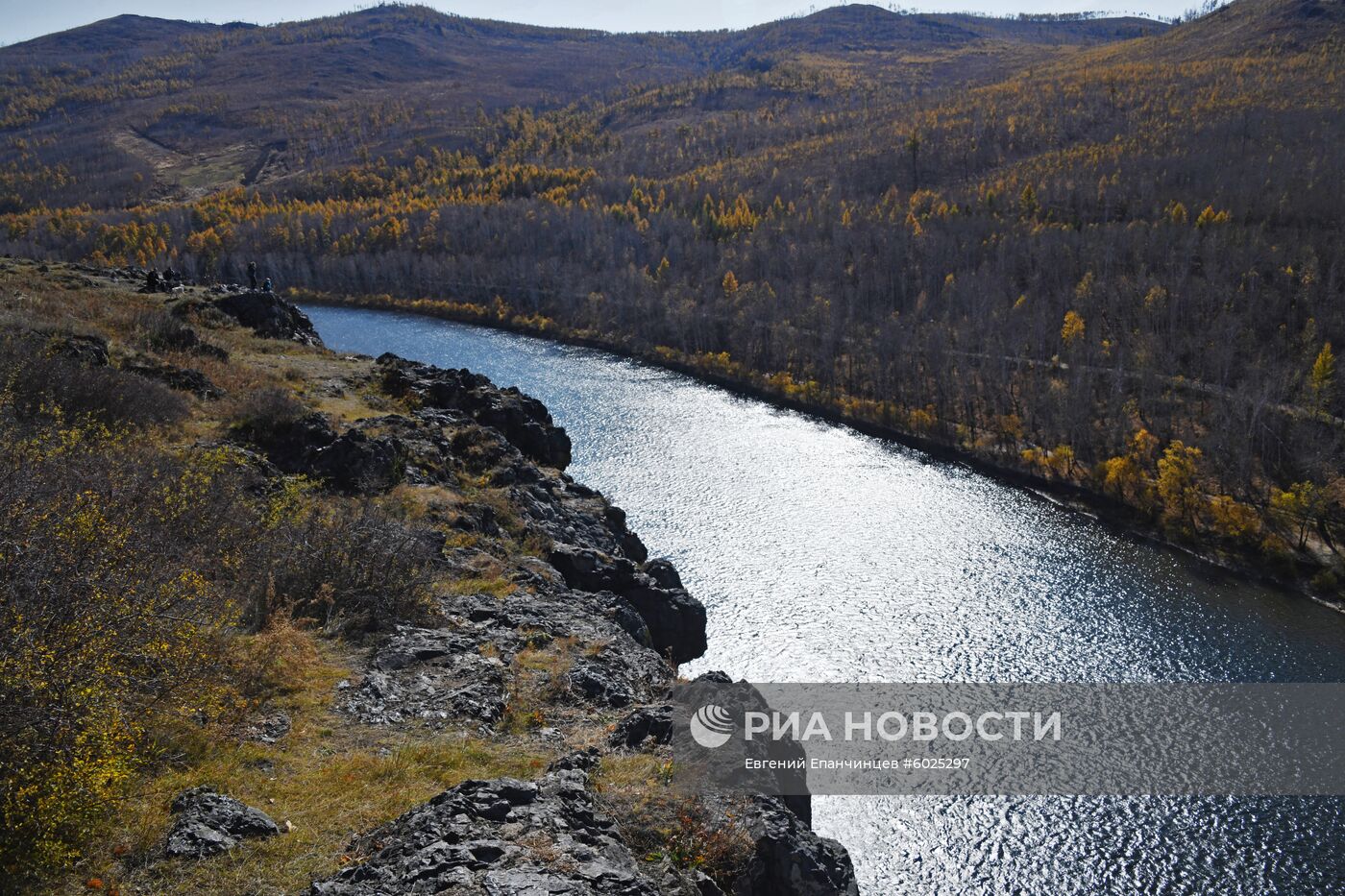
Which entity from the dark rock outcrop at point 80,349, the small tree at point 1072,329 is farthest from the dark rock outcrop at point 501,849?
the small tree at point 1072,329

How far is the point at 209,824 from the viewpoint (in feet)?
37.5

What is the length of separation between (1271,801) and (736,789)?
104 feet

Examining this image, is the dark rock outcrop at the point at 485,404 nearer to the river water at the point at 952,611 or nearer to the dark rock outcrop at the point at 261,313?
the dark rock outcrop at the point at 261,313

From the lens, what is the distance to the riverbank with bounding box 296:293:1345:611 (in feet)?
168

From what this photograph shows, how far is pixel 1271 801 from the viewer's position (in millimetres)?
33500

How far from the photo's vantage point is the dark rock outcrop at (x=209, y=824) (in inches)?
429

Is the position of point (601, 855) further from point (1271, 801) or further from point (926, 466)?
point (926, 466)

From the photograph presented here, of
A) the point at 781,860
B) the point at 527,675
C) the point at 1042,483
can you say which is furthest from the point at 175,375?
the point at 1042,483

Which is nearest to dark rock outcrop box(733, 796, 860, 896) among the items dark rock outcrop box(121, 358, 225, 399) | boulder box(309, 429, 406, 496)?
boulder box(309, 429, 406, 496)

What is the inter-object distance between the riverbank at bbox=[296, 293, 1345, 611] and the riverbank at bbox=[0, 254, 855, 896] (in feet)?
132

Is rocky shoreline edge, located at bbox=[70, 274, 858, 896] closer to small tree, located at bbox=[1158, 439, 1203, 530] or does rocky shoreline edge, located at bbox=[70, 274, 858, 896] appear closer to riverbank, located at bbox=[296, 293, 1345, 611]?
riverbank, located at bbox=[296, 293, 1345, 611]

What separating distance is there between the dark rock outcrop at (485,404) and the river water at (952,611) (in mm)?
10960

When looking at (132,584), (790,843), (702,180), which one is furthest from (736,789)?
(702,180)

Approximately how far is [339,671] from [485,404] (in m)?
31.9
